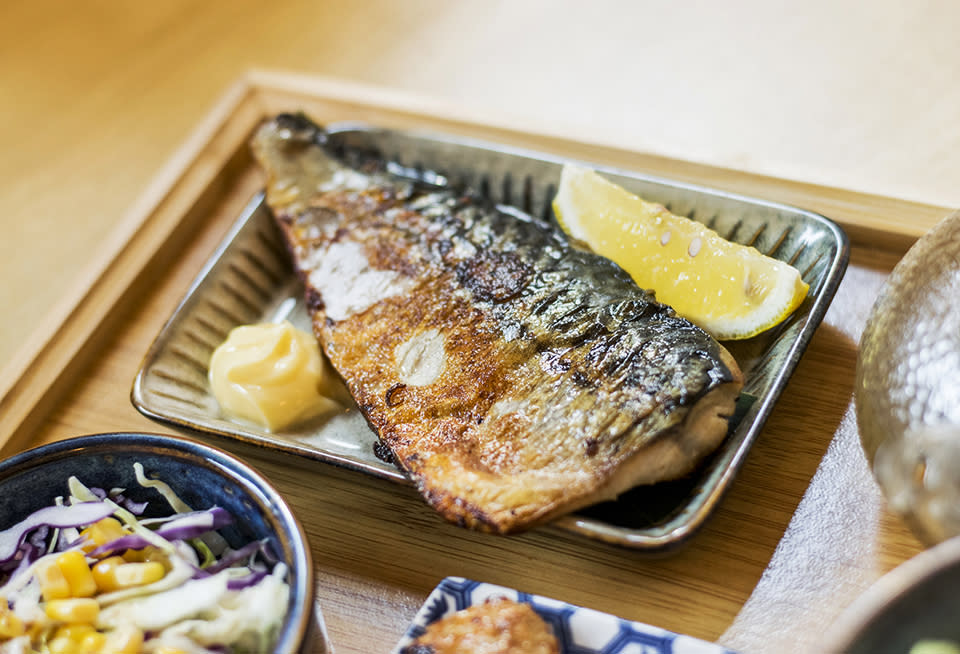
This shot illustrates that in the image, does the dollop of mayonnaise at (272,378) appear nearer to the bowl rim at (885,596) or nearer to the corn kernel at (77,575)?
the corn kernel at (77,575)

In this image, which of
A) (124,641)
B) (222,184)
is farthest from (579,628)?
(222,184)

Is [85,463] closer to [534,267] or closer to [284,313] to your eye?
[284,313]

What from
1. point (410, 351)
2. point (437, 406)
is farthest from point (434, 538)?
point (410, 351)

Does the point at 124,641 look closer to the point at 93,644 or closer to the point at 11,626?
the point at 93,644

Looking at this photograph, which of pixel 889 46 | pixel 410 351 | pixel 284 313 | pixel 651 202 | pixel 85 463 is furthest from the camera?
pixel 889 46

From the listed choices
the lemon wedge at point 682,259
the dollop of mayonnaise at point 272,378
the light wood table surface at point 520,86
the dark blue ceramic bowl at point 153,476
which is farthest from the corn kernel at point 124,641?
the lemon wedge at point 682,259

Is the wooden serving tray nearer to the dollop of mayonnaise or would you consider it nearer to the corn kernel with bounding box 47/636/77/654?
the dollop of mayonnaise
